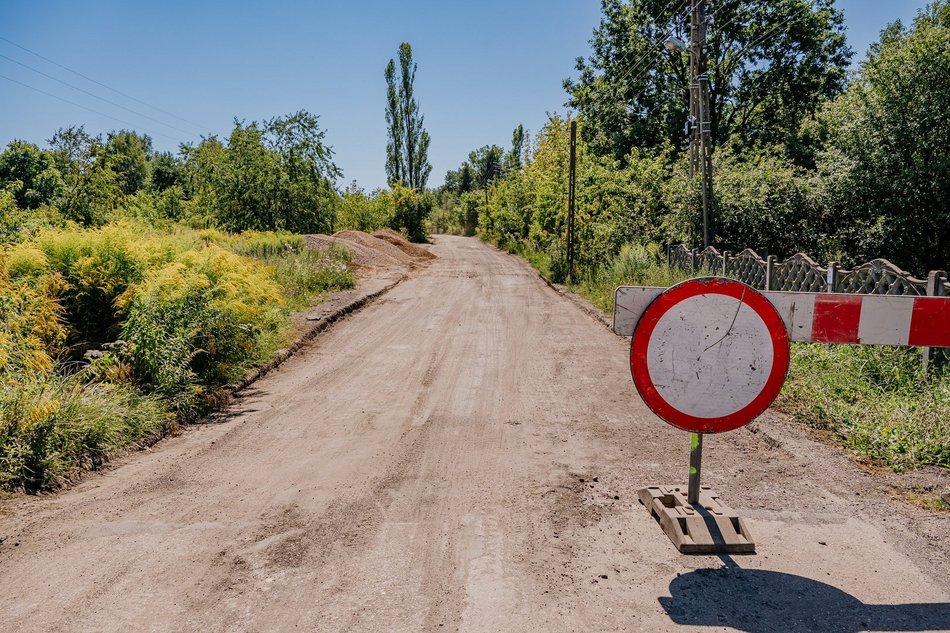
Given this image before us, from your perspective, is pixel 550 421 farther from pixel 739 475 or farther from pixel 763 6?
pixel 763 6

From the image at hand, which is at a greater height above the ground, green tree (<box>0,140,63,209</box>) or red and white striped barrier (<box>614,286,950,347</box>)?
green tree (<box>0,140,63,209</box>)

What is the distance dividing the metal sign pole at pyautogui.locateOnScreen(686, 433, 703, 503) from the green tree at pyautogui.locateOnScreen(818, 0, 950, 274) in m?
13.8

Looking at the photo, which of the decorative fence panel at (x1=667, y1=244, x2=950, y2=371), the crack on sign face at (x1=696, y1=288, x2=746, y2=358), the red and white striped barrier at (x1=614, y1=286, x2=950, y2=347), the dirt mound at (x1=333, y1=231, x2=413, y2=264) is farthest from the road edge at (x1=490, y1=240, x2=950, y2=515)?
the dirt mound at (x1=333, y1=231, x2=413, y2=264)

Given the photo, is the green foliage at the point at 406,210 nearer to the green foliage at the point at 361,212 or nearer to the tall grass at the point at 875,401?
the green foliage at the point at 361,212

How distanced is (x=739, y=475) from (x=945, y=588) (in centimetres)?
149

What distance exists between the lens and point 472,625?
8.31 feet

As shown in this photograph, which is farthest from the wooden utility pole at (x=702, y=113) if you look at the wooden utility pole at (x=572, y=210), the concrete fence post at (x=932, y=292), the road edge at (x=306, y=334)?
the road edge at (x=306, y=334)

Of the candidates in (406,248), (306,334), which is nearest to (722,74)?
Result: (406,248)

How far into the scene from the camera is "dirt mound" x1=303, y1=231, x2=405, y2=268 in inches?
902

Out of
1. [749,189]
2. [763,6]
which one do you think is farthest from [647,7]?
[749,189]

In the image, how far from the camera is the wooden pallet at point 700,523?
3123mm

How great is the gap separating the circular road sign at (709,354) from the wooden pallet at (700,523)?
0.50 meters

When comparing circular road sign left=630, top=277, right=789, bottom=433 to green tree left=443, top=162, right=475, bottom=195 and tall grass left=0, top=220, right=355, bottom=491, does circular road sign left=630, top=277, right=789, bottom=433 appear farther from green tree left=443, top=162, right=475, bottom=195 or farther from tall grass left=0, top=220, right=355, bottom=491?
green tree left=443, top=162, right=475, bottom=195

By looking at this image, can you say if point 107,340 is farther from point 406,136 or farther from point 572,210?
point 406,136
